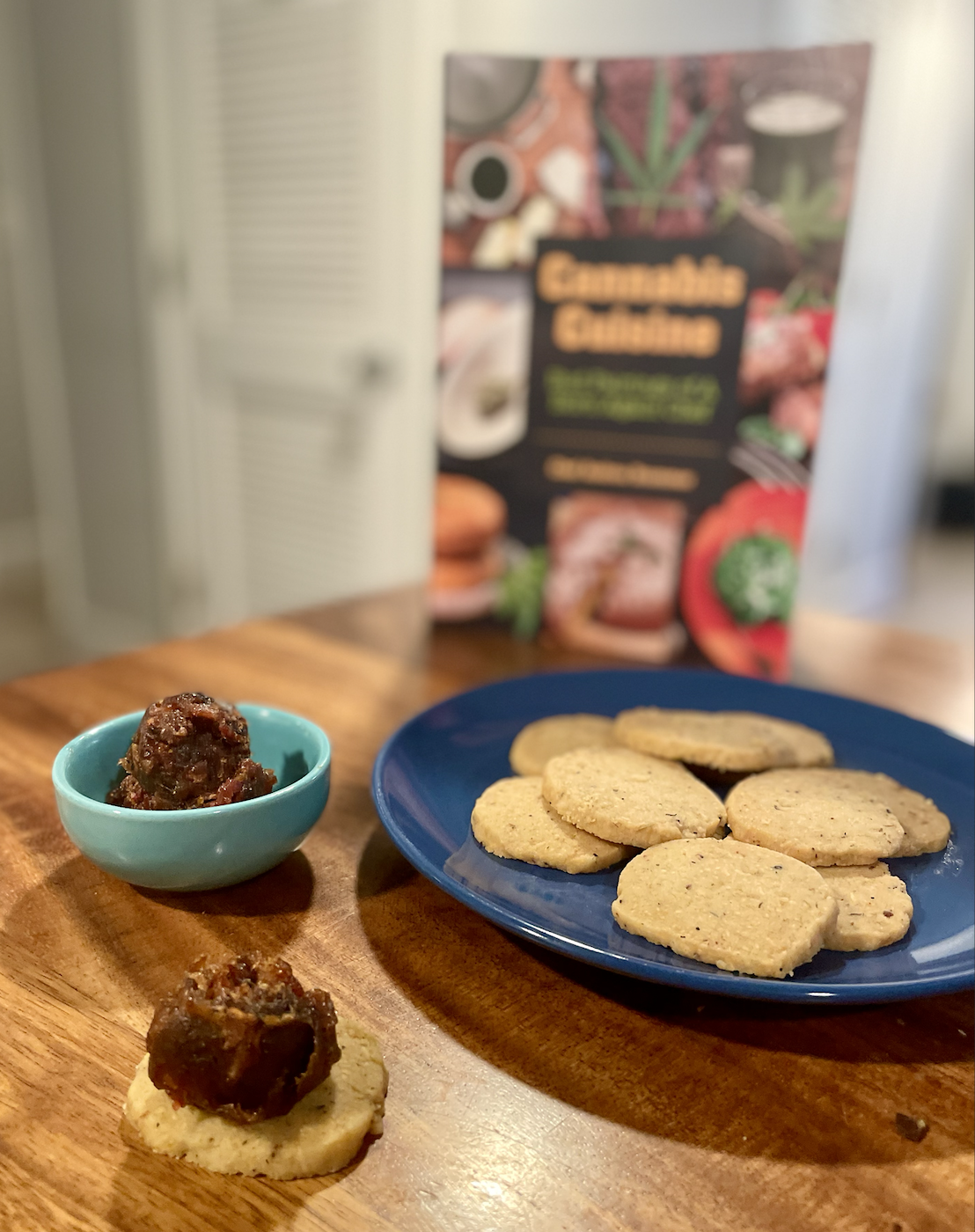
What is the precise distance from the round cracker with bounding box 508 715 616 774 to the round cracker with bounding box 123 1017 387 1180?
0.34 m

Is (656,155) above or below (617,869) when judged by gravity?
above

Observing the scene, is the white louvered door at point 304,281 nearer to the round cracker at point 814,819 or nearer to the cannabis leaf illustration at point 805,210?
the cannabis leaf illustration at point 805,210

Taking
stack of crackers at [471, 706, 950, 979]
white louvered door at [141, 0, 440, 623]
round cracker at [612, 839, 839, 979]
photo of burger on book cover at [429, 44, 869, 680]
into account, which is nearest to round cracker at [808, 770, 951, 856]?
stack of crackers at [471, 706, 950, 979]

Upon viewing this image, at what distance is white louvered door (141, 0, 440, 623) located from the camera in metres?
2.12

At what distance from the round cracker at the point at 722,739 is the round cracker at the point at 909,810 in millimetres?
42

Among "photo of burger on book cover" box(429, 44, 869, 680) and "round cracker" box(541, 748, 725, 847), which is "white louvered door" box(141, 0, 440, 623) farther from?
"round cracker" box(541, 748, 725, 847)

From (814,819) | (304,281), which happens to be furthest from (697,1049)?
(304,281)

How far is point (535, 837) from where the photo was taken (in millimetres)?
647

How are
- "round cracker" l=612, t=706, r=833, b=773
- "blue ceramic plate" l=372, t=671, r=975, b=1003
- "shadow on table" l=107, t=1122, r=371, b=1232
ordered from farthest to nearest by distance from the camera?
"round cracker" l=612, t=706, r=833, b=773 → "blue ceramic plate" l=372, t=671, r=975, b=1003 → "shadow on table" l=107, t=1122, r=371, b=1232

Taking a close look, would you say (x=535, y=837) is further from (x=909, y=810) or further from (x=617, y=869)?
(x=909, y=810)

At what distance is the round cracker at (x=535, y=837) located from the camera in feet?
2.06

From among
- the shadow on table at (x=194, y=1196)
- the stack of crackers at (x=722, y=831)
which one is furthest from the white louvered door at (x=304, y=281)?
the shadow on table at (x=194, y=1196)

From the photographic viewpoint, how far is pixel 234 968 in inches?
19.1

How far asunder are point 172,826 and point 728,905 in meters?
0.33
